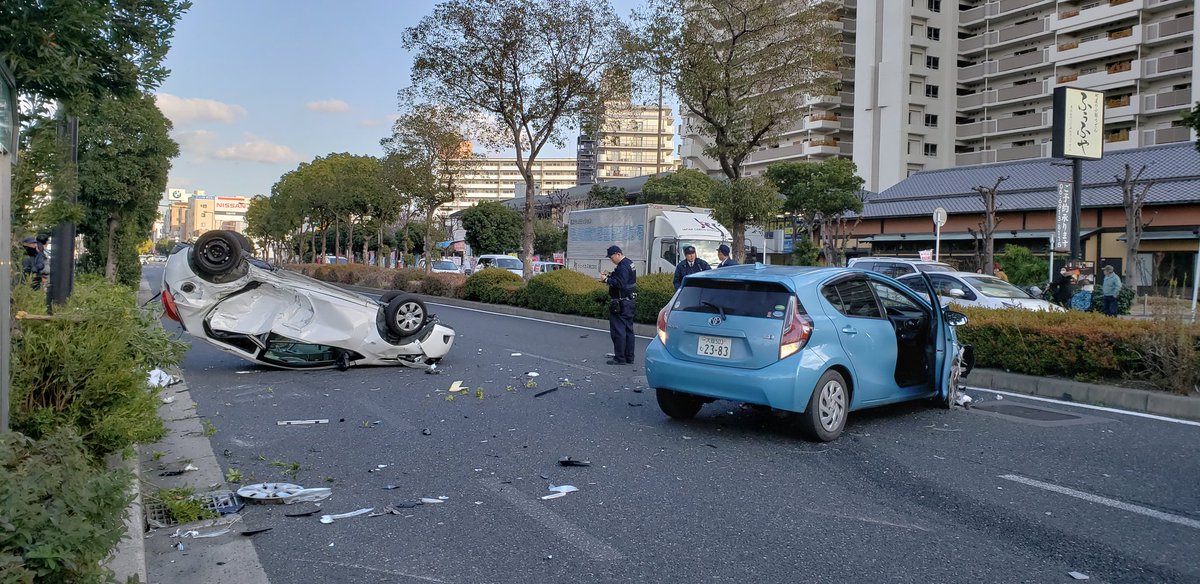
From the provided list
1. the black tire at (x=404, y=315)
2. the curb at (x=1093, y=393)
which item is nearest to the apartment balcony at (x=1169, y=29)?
the curb at (x=1093, y=393)

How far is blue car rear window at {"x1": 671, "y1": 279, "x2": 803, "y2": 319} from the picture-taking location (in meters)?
7.48

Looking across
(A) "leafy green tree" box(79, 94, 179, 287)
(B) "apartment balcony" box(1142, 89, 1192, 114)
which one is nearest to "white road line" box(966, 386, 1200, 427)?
(A) "leafy green tree" box(79, 94, 179, 287)

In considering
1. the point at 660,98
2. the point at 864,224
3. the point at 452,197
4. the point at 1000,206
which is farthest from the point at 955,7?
the point at 660,98

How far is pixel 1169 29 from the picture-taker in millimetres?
47000

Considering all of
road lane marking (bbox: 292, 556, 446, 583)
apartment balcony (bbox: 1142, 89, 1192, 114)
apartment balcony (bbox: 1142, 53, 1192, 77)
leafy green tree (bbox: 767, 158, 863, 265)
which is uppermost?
apartment balcony (bbox: 1142, 53, 1192, 77)

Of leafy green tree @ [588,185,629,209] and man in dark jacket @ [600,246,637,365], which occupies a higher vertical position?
leafy green tree @ [588,185,629,209]

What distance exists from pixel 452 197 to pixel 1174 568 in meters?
39.2

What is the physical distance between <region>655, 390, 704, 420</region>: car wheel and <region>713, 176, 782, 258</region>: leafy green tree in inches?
626

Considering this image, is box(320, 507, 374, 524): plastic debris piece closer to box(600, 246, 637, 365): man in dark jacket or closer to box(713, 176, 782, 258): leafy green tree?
box(600, 246, 637, 365): man in dark jacket

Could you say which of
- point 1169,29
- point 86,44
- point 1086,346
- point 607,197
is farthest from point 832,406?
point 607,197

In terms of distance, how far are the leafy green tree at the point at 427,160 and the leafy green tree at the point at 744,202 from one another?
1592 cm

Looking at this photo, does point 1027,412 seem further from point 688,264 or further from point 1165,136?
point 1165,136

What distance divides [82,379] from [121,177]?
2049 centimetres

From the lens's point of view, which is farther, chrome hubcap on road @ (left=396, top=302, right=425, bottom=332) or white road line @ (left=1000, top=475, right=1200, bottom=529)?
chrome hubcap on road @ (left=396, top=302, right=425, bottom=332)
